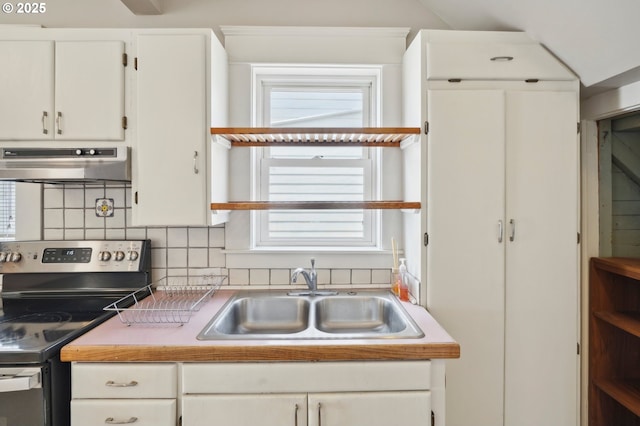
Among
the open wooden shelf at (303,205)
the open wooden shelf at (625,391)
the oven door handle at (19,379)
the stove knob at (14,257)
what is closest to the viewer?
the oven door handle at (19,379)

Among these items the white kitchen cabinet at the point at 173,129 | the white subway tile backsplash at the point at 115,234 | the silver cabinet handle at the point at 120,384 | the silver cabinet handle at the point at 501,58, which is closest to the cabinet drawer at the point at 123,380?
the silver cabinet handle at the point at 120,384

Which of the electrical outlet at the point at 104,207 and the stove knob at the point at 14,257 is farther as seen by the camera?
the electrical outlet at the point at 104,207

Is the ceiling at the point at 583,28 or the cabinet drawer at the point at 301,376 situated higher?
the ceiling at the point at 583,28

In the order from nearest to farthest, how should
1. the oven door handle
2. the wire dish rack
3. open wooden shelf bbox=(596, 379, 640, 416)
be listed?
the oven door handle
the wire dish rack
open wooden shelf bbox=(596, 379, 640, 416)

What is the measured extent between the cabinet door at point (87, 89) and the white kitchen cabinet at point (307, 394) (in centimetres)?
120

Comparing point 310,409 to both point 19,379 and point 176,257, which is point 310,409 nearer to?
point 19,379

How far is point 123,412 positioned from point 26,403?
30cm

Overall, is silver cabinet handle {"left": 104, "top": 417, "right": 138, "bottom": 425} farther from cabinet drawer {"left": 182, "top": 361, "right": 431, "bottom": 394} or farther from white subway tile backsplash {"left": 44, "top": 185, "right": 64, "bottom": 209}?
white subway tile backsplash {"left": 44, "top": 185, "right": 64, "bottom": 209}

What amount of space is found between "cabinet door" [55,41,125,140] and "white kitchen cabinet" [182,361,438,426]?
3.92ft

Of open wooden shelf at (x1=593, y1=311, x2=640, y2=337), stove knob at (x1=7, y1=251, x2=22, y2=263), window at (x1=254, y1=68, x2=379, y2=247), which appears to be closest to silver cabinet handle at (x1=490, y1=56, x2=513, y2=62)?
window at (x1=254, y1=68, x2=379, y2=247)

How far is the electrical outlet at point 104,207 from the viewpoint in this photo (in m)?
2.05

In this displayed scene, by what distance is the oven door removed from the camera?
1228 mm

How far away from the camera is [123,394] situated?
51.8 inches

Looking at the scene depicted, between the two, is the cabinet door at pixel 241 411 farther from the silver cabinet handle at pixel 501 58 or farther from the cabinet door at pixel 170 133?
the silver cabinet handle at pixel 501 58
